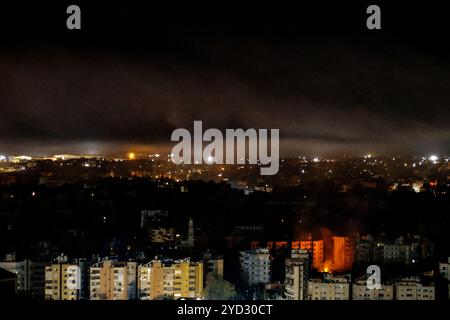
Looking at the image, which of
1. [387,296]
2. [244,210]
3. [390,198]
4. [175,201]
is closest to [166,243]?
[175,201]

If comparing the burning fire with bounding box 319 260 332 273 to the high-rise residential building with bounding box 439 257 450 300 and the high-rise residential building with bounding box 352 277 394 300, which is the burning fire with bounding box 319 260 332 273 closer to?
the high-rise residential building with bounding box 352 277 394 300

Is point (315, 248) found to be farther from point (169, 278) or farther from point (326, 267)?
point (169, 278)

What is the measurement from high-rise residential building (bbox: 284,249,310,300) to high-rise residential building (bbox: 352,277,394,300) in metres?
0.30

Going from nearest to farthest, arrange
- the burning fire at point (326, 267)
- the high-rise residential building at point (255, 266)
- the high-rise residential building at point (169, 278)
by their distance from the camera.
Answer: the high-rise residential building at point (169, 278), the high-rise residential building at point (255, 266), the burning fire at point (326, 267)

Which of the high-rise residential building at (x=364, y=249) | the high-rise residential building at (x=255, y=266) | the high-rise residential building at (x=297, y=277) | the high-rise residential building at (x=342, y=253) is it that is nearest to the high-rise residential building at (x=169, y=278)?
the high-rise residential building at (x=255, y=266)

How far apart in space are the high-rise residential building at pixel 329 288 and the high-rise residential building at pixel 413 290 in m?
0.29

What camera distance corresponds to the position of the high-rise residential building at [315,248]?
148 inches

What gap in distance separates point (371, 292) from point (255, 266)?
0.86m

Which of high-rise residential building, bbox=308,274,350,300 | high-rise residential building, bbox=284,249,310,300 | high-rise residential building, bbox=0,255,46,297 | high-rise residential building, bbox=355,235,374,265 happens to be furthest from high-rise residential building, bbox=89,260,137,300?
high-rise residential building, bbox=355,235,374,265

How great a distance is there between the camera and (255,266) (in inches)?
138

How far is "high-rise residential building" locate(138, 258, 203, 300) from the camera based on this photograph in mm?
2865

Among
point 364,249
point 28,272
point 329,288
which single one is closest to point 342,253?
point 364,249

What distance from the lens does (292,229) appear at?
420cm

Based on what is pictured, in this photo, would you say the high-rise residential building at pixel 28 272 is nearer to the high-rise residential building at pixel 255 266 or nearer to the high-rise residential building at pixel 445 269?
the high-rise residential building at pixel 255 266
